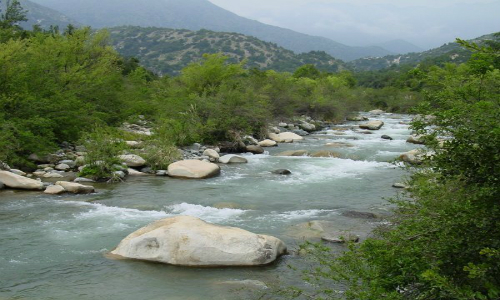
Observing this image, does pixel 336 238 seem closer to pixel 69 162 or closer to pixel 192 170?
pixel 192 170

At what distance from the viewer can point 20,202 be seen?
1270 centimetres

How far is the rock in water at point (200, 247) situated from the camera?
8.48m

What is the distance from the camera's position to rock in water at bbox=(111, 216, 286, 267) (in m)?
8.48

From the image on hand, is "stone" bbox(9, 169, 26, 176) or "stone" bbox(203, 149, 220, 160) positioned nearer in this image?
"stone" bbox(9, 169, 26, 176)

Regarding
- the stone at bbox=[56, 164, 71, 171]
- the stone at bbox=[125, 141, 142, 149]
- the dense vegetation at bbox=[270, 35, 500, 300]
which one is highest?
the dense vegetation at bbox=[270, 35, 500, 300]

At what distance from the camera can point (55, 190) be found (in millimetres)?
13789

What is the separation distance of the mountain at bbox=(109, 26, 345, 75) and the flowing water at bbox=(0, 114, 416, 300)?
341 ft

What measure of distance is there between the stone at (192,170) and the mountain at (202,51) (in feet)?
337

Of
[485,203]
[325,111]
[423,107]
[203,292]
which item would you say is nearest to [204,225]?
[203,292]

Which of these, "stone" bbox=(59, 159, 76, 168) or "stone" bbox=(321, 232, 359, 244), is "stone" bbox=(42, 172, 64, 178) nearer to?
"stone" bbox=(59, 159, 76, 168)

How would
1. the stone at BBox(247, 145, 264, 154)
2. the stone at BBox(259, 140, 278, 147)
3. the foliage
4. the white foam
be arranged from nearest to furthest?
the white foam → the foliage → the stone at BBox(247, 145, 264, 154) → the stone at BBox(259, 140, 278, 147)

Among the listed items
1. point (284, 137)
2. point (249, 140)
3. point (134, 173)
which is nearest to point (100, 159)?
point (134, 173)

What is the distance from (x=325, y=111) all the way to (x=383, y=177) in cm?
2355

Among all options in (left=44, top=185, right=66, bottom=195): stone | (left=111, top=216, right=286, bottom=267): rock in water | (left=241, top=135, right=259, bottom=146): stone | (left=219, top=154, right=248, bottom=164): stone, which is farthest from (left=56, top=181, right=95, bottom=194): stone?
(left=241, top=135, right=259, bottom=146): stone
